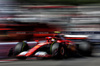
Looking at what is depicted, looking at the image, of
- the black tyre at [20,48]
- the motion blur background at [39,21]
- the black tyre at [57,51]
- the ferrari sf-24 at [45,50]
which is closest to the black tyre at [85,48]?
the ferrari sf-24 at [45,50]

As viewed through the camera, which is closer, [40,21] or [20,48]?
[20,48]

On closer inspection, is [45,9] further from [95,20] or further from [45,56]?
[45,56]

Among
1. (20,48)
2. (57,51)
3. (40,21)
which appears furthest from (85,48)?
(40,21)

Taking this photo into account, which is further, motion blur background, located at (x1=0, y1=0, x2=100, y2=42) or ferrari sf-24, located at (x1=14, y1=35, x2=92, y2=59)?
motion blur background, located at (x1=0, y1=0, x2=100, y2=42)

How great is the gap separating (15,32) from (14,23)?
1.26 feet

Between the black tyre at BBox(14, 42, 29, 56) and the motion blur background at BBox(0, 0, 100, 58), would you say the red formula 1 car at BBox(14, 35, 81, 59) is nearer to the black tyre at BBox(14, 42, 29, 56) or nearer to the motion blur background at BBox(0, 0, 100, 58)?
the black tyre at BBox(14, 42, 29, 56)

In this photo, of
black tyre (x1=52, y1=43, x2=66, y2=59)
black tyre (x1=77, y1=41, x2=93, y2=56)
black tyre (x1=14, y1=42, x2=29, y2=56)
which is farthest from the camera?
black tyre (x1=77, y1=41, x2=93, y2=56)

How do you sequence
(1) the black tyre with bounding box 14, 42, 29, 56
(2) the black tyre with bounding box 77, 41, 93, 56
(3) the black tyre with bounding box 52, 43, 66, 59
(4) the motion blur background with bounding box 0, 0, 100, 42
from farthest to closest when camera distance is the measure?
(4) the motion blur background with bounding box 0, 0, 100, 42, (2) the black tyre with bounding box 77, 41, 93, 56, (1) the black tyre with bounding box 14, 42, 29, 56, (3) the black tyre with bounding box 52, 43, 66, 59

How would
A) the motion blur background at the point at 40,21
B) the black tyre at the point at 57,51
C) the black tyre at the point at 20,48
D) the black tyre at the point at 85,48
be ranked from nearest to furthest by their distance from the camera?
the black tyre at the point at 57,51 → the black tyre at the point at 20,48 → the black tyre at the point at 85,48 → the motion blur background at the point at 40,21

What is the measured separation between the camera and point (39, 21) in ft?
27.3

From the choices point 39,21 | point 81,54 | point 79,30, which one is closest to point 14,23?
point 39,21

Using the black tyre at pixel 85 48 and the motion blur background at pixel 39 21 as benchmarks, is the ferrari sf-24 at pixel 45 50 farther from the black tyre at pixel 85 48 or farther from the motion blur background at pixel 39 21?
the motion blur background at pixel 39 21

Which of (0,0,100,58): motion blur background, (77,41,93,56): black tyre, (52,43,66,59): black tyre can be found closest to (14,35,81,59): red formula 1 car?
(52,43,66,59): black tyre

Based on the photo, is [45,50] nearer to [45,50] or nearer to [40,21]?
[45,50]
